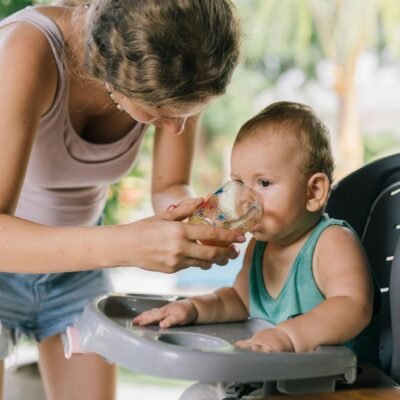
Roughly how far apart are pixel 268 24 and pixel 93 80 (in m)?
4.08

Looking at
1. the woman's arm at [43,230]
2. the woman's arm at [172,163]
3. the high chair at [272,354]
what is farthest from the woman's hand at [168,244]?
the woman's arm at [172,163]

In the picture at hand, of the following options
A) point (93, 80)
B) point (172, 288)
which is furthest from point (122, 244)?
point (172, 288)

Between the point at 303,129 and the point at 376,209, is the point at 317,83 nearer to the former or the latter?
the point at 376,209

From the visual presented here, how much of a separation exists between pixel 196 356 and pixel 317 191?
1.36 feet

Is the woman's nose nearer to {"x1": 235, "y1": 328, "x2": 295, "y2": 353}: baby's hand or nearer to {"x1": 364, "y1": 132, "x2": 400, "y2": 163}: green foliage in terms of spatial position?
{"x1": 235, "y1": 328, "x2": 295, "y2": 353}: baby's hand

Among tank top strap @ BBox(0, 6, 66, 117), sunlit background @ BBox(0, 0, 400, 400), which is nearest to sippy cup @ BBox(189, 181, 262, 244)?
tank top strap @ BBox(0, 6, 66, 117)

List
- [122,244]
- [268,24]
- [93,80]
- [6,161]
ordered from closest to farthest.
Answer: [122,244], [6,161], [93,80], [268,24]

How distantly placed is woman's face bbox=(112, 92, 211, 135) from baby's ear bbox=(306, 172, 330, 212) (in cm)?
21

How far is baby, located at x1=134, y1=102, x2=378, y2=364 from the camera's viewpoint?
3.89ft

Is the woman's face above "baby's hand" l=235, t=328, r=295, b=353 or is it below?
above

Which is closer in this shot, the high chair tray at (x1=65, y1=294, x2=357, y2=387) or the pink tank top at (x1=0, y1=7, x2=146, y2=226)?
the high chair tray at (x1=65, y1=294, x2=357, y2=387)

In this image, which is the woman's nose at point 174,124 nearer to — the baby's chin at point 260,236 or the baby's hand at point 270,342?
the baby's chin at point 260,236

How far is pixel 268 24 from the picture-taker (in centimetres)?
525

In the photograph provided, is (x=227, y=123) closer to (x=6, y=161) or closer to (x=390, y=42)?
(x=390, y=42)
